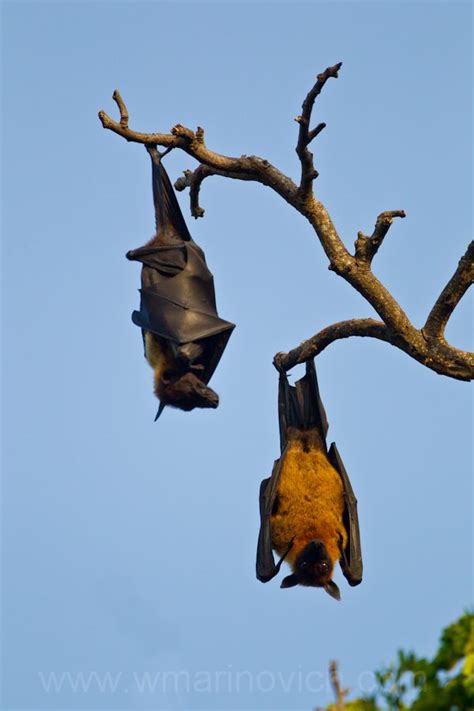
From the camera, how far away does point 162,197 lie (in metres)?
10.5

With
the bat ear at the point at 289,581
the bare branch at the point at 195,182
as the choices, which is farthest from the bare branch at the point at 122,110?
the bat ear at the point at 289,581

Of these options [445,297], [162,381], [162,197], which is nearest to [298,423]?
[162,381]

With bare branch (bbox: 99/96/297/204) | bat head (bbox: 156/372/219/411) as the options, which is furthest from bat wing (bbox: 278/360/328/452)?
bare branch (bbox: 99/96/297/204)

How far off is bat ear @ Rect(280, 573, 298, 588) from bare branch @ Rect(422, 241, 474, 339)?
4273 millimetres

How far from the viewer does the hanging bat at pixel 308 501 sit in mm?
11305

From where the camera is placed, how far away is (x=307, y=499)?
11.5 m

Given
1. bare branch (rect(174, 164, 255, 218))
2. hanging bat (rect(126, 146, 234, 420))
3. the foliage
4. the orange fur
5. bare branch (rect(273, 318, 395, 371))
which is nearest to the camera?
the foliage

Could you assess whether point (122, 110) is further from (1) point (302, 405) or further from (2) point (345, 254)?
(1) point (302, 405)

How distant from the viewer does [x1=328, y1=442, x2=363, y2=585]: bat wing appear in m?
11.2

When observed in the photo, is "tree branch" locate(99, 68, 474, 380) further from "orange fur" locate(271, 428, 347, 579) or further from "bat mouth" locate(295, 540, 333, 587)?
"bat mouth" locate(295, 540, 333, 587)

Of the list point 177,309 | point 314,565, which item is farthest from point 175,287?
point 314,565

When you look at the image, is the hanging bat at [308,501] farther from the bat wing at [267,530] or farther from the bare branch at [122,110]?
the bare branch at [122,110]

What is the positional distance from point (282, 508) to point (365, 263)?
401 centimetres

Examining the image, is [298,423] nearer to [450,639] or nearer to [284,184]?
[284,184]
